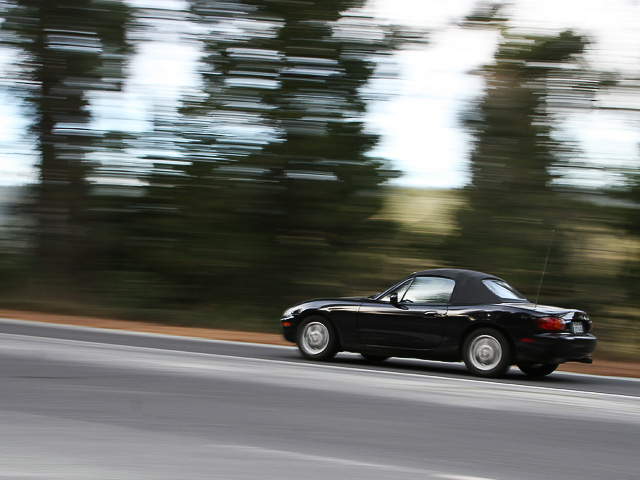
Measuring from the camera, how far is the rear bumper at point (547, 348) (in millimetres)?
9133

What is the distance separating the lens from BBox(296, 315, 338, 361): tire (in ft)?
33.9

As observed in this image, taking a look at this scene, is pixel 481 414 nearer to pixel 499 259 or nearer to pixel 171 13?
pixel 499 259

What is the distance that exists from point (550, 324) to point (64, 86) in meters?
21.8

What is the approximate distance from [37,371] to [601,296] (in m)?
18.0

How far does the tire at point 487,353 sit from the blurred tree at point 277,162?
15856 mm

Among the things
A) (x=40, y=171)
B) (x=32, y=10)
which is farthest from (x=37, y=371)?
(x=32, y=10)

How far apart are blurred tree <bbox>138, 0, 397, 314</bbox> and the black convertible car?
14.9m

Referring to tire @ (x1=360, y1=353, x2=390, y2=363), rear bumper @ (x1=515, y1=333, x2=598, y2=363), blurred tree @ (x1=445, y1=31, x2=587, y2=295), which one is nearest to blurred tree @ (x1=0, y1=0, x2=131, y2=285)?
blurred tree @ (x1=445, y1=31, x2=587, y2=295)

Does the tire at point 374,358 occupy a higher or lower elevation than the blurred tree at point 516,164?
lower

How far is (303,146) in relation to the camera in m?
25.5

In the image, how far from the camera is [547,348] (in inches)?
359

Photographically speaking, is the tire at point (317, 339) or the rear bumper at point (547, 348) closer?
the rear bumper at point (547, 348)

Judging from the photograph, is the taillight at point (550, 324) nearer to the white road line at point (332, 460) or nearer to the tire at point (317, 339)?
the tire at point (317, 339)

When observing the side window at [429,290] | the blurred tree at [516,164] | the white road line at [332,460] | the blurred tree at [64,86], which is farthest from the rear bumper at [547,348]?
the blurred tree at [64,86]
